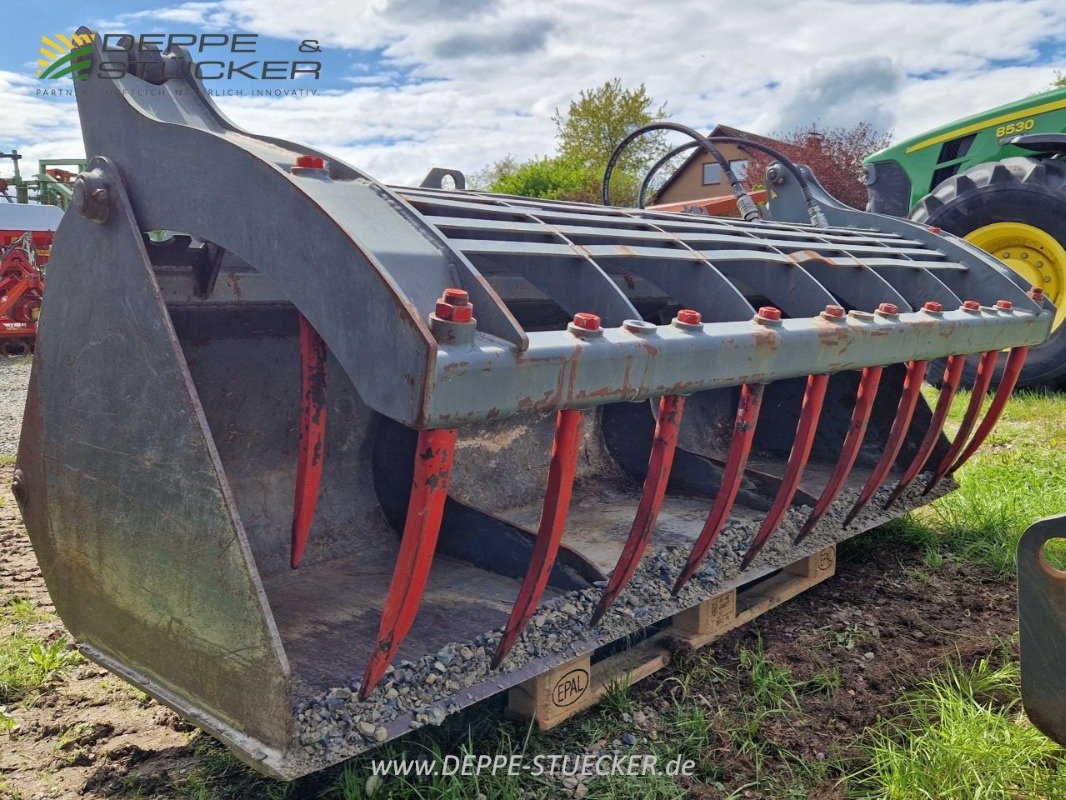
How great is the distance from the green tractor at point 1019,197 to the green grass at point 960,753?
10.6ft

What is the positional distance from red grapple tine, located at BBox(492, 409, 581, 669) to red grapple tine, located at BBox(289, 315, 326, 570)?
524mm

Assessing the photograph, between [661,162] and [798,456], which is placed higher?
[661,162]

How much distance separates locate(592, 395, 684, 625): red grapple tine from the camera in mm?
1835

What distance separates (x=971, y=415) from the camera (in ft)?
9.98

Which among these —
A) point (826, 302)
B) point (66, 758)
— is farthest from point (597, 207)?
point (66, 758)

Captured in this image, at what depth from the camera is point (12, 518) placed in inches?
155

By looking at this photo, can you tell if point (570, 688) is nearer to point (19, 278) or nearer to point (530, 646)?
point (530, 646)

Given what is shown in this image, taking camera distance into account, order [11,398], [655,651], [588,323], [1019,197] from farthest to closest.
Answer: [11,398]
[1019,197]
[655,651]
[588,323]

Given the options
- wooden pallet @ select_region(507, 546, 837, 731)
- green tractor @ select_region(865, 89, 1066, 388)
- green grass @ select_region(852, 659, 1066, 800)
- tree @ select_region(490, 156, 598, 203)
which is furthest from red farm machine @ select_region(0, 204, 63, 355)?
tree @ select_region(490, 156, 598, 203)

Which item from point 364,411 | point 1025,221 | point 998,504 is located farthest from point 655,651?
point 1025,221

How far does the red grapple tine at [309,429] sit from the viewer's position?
1.99 meters

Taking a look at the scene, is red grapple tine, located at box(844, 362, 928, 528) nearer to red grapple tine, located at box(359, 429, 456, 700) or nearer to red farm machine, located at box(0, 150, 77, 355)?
red grapple tine, located at box(359, 429, 456, 700)

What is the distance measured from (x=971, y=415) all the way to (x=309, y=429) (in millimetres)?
2159

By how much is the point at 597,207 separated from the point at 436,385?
1591mm
